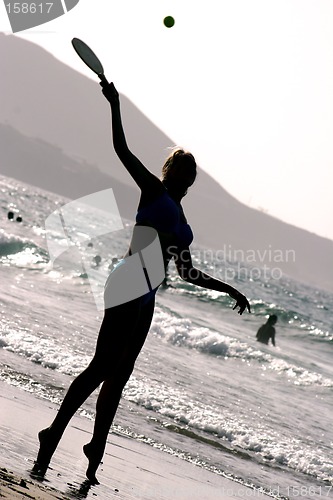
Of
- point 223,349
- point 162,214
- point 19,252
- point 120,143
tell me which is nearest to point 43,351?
point 162,214

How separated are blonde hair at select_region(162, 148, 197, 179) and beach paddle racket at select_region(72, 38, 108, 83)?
569 mm

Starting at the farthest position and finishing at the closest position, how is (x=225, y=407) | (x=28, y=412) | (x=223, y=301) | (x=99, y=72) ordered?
(x=223, y=301) < (x=225, y=407) < (x=28, y=412) < (x=99, y=72)

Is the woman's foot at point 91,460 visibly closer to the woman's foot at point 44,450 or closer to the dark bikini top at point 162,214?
the woman's foot at point 44,450

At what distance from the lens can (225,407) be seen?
12.4m

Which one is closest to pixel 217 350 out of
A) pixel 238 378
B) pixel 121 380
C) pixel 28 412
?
pixel 238 378

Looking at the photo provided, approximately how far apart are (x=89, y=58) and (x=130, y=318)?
4.26 feet

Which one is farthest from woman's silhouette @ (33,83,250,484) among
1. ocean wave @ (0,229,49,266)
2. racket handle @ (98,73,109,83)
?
ocean wave @ (0,229,49,266)

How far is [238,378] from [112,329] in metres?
13.3

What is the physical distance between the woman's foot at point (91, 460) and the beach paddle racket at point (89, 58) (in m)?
1.93

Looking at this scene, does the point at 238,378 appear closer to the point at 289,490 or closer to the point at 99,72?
the point at 289,490

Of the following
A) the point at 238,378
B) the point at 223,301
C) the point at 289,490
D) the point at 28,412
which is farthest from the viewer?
the point at 223,301

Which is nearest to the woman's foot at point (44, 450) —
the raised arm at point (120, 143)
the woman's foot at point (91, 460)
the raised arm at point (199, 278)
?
the woman's foot at point (91, 460)

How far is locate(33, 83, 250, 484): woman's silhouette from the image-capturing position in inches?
189

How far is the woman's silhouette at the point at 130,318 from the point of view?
481 centimetres
